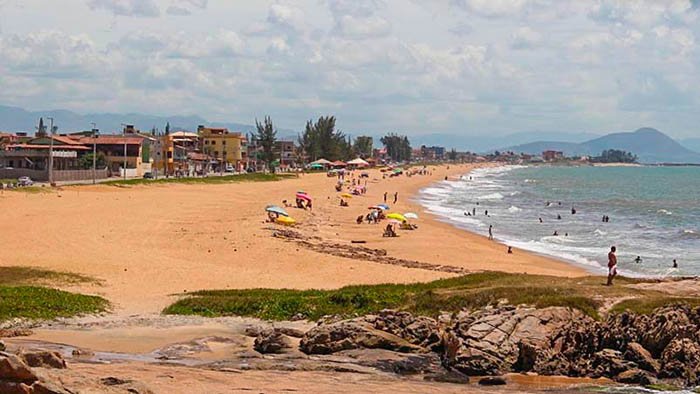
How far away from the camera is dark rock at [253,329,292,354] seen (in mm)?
18844

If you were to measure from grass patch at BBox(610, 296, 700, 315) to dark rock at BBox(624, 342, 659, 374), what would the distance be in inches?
63.9

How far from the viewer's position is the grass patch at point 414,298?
69.7 feet

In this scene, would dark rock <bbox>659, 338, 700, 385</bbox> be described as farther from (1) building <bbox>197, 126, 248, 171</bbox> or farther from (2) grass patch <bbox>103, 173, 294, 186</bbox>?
(1) building <bbox>197, 126, 248, 171</bbox>

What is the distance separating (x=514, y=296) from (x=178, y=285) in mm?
12158

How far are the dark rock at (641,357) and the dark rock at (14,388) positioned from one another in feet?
39.7

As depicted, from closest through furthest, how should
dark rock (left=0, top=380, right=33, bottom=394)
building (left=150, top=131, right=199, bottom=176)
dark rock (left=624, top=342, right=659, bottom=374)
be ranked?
dark rock (left=0, top=380, right=33, bottom=394), dark rock (left=624, top=342, right=659, bottom=374), building (left=150, top=131, right=199, bottom=176)

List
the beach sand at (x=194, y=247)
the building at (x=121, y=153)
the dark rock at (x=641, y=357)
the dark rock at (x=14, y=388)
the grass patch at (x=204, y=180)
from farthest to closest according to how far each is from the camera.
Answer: the building at (x=121, y=153), the grass patch at (x=204, y=180), the beach sand at (x=194, y=247), the dark rock at (x=641, y=357), the dark rock at (x=14, y=388)

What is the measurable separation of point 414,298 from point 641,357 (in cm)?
651

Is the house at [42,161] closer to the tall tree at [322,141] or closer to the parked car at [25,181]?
the parked car at [25,181]

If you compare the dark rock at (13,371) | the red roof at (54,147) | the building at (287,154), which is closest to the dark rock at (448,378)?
the dark rock at (13,371)

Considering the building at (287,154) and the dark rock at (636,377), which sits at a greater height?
the building at (287,154)

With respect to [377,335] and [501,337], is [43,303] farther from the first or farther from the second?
[501,337]

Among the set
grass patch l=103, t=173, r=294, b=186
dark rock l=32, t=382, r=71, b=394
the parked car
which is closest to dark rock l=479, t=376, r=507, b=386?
dark rock l=32, t=382, r=71, b=394

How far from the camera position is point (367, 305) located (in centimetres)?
2286
